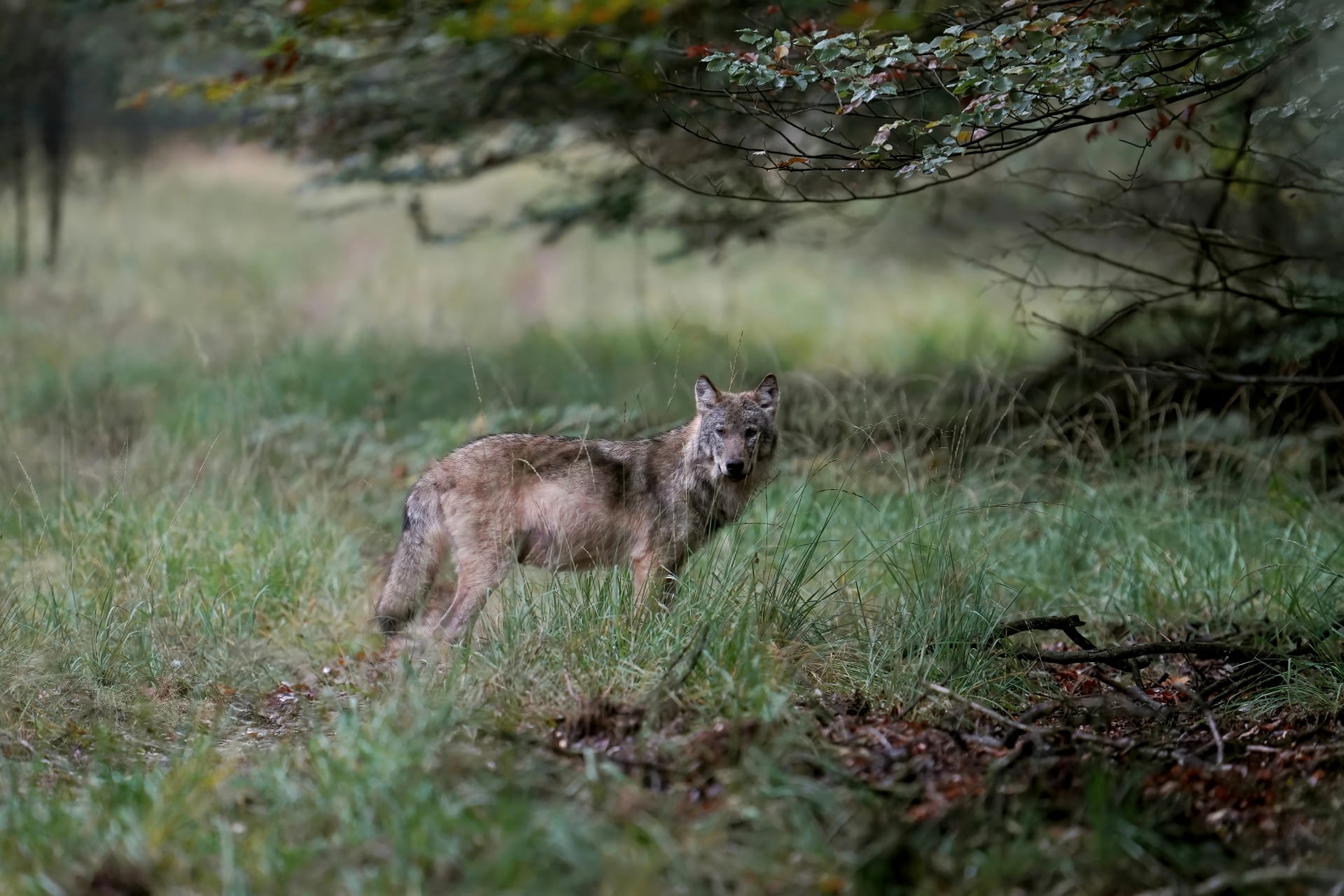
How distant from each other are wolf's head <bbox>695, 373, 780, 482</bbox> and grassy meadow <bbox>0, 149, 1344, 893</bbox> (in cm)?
24

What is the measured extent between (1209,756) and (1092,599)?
2.35m

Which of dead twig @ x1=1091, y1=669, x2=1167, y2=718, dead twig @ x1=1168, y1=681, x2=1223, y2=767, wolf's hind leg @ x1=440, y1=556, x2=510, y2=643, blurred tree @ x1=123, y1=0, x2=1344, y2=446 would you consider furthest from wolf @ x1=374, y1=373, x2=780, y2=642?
dead twig @ x1=1168, y1=681, x2=1223, y2=767

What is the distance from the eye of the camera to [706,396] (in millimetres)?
6922

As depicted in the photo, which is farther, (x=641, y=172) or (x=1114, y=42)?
(x=641, y=172)

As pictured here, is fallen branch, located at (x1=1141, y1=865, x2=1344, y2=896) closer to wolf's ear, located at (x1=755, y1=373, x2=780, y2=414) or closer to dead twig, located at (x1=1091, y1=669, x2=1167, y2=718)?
dead twig, located at (x1=1091, y1=669, x2=1167, y2=718)

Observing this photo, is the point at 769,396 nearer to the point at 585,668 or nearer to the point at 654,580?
the point at 654,580

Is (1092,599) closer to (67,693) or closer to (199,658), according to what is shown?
(199,658)

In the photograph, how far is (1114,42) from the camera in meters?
6.55

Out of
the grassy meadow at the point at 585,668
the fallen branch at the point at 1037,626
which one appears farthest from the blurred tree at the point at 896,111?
the fallen branch at the point at 1037,626

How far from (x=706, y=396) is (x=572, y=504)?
0.91 meters

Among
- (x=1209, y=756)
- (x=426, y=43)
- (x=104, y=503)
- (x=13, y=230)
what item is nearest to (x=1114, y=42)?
(x=1209, y=756)

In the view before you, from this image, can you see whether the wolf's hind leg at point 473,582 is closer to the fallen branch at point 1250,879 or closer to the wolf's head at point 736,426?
the wolf's head at point 736,426

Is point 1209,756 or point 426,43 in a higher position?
point 426,43

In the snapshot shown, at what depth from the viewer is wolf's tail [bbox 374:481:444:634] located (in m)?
6.72
